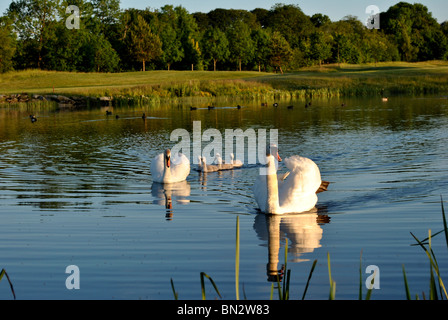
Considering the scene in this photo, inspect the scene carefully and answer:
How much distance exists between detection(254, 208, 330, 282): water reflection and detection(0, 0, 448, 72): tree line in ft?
236

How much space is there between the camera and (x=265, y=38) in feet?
323

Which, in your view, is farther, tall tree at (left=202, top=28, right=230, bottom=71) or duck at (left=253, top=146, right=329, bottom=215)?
tall tree at (left=202, top=28, right=230, bottom=71)

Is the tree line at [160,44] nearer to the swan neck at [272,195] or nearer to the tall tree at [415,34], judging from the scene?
the tall tree at [415,34]

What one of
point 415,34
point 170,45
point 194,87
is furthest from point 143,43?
point 415,34

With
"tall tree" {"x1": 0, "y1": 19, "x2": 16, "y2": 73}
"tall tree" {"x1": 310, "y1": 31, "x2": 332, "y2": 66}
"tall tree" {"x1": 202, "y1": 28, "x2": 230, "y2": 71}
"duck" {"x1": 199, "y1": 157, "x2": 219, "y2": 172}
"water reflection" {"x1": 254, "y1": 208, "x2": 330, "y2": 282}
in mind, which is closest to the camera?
"water reflection" {"x1": 254, "y1": 208, "x2": 330, "y2": 282}

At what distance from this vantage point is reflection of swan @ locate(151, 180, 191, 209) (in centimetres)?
1213

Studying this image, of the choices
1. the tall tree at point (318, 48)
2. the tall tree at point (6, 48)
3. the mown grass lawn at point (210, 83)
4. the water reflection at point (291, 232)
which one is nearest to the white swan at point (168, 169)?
the water reflection at point (291, 232)

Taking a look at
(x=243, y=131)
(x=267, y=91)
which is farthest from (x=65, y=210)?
(x=267, y=91)

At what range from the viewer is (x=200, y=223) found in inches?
391

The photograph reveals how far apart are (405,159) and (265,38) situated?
84.0 meters

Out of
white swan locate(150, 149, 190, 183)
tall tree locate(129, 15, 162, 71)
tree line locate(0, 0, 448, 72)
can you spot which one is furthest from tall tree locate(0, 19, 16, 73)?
white swan locate(150, 149, 190, 183)

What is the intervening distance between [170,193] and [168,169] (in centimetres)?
108

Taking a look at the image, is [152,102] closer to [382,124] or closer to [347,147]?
[382,124]

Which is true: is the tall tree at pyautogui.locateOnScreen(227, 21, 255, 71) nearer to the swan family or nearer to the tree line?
the tree line
